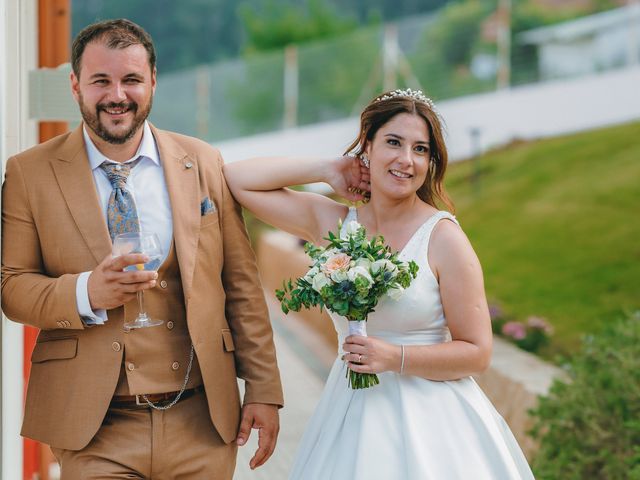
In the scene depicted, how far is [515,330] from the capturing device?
24.3ft

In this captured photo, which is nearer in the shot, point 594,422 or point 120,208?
point 120,208

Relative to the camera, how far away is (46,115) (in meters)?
4.92

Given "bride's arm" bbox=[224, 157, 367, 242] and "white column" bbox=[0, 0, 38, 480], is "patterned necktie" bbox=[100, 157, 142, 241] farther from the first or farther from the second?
"bride's arm" bbox=[224, 157, 367, 242]

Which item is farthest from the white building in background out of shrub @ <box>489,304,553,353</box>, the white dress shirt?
the white dress shirt

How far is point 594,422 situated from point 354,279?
2241mm

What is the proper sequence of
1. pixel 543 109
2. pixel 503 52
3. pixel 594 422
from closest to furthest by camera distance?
1. pixel 594 422
2. pixel 543 109
3. pixel 503 52

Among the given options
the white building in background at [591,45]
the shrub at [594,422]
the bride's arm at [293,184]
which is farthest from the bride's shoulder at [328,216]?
the white building in background at [591,45]

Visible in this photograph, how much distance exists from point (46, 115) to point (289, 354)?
597cm

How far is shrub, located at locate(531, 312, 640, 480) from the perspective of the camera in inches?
190

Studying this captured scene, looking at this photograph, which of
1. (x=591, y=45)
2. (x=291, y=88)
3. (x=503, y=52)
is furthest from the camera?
(x=591, y=45)

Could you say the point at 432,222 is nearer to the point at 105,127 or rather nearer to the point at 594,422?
the point at 105,127

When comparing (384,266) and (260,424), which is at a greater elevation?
(384,266)

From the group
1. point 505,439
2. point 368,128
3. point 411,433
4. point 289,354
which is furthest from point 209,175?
point 289,354

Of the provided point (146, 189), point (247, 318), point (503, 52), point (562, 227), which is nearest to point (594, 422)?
point (247, 318)
